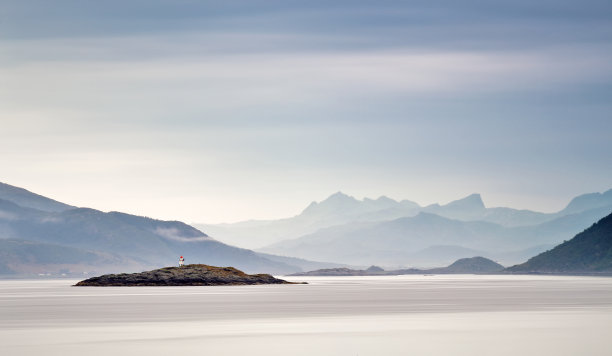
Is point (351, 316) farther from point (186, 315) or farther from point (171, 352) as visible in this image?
point (171, 352)

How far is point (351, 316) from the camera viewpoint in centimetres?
8088

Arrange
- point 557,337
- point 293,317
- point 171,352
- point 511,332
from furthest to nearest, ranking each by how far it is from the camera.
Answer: point 293,317 < point 511,332 < point 557,337 < point 171,352

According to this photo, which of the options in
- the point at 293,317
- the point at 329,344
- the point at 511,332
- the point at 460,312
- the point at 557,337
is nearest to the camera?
the point at 329,344

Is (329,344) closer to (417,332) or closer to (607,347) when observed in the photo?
(417,332)

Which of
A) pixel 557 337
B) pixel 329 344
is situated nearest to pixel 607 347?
pixel 557 337

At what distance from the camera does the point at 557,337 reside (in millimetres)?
57781

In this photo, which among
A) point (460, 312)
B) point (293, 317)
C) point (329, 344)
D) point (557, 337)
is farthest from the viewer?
point (460, 312)

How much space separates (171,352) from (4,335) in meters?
14.5

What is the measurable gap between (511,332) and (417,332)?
5.73 metres

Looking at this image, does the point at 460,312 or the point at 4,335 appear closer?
the point at 4,335

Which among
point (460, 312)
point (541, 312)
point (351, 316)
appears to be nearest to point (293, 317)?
point (351, 316)

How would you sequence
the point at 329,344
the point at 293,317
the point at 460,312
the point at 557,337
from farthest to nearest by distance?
1. the point at 460,312
2. the point at 293,317
3. the point at 557,337
4. the point at 329,344

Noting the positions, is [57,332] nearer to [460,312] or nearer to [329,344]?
[329,344]

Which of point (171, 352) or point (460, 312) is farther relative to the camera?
point (460, 312)
